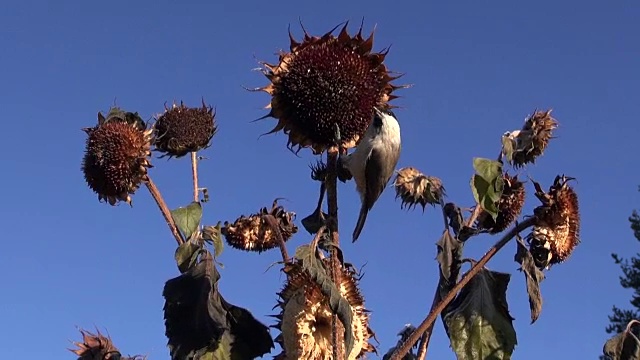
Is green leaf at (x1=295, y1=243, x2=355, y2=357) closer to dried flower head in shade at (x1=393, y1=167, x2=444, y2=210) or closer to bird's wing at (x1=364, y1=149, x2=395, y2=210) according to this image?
bird's wing at (x1=364, y1=149, x2=395, y2=210)

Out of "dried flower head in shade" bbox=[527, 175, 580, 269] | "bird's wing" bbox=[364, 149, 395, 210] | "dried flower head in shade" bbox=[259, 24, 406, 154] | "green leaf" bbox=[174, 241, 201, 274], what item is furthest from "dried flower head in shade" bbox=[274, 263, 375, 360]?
"dried flower head in shade" bbox=[527, 175, 580, 269]

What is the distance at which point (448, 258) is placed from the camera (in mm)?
2631

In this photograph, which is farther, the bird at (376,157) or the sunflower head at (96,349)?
the sunflower head at (96,349)

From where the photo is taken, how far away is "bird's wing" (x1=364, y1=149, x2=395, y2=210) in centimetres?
209

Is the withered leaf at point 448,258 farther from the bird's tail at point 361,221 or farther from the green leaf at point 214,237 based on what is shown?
the green leaf at point 214,237

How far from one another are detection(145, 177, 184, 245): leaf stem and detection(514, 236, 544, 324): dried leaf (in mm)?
1008

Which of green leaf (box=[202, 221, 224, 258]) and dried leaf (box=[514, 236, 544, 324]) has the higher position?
green leaf (box=[202, 221, 224, 258])

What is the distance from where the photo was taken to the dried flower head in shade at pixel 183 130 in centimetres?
314

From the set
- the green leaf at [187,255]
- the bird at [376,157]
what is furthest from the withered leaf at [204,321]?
the bird at [376,157]

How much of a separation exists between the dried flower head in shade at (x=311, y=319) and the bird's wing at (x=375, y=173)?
0.24m

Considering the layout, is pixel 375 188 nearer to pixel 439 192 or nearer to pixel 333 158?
pixel 333 158

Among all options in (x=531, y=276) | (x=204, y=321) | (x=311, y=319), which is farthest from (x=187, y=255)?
(x=531, y=276)

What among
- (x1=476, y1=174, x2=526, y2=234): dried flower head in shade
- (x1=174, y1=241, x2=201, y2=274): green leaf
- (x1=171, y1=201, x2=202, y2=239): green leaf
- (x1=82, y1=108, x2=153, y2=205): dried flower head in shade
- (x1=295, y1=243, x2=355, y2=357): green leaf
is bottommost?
(x1=295, y1=243, x2=355, y2=357): green leaf

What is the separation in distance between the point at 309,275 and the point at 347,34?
64 cm
